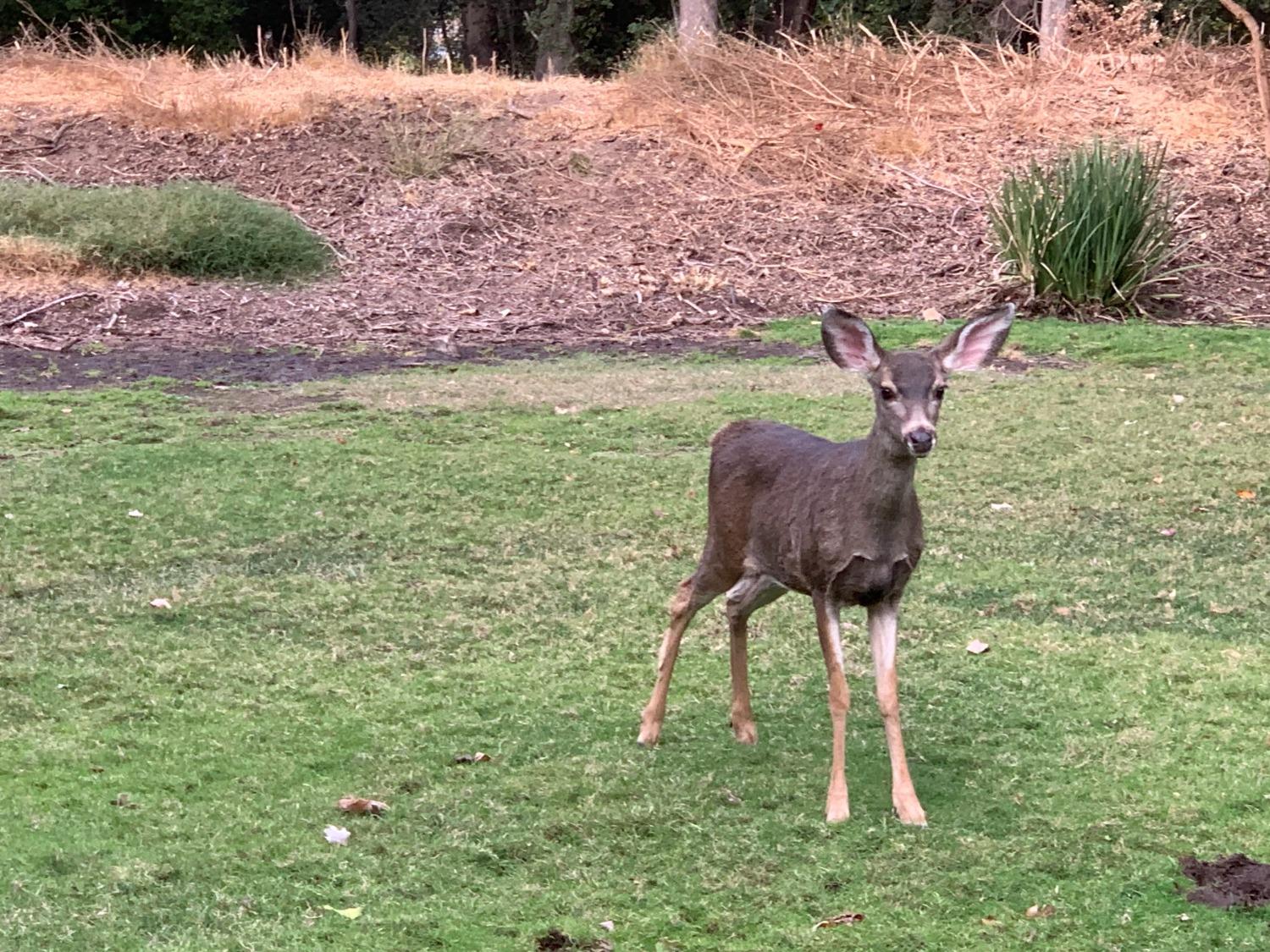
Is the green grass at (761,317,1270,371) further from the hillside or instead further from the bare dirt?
the hillside

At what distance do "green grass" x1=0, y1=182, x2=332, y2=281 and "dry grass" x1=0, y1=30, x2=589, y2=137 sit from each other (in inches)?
141

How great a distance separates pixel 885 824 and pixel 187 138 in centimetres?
1691

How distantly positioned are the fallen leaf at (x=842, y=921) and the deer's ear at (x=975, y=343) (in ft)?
5.60

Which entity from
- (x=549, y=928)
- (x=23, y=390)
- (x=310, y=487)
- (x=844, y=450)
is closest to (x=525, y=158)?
(x=23, y=390)

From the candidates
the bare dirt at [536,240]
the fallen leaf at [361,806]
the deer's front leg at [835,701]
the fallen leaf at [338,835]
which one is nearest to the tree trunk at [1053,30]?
the bare dirt at [536,240]

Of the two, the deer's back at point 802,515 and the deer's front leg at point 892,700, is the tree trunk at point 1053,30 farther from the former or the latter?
the deer's front leg at point 892,700

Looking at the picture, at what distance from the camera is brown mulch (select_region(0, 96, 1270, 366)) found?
1442cm

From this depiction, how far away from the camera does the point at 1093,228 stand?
1394 cm

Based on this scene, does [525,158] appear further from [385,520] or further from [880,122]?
[385,520]

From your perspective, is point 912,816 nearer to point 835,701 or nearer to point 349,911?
point 835,701

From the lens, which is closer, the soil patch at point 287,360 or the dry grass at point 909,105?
the soil patch at point 287,360

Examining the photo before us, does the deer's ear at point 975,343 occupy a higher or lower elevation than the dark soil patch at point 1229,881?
higher

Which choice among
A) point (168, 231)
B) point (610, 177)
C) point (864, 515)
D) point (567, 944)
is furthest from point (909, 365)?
point (610, 177)

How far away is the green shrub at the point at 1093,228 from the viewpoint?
13.8m
